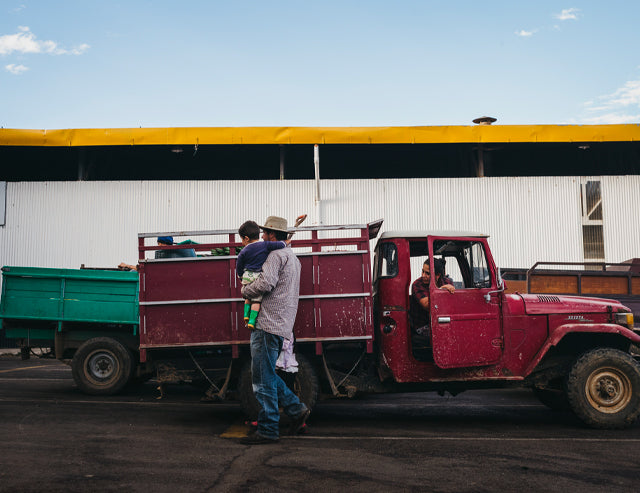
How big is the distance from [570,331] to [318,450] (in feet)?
9.92

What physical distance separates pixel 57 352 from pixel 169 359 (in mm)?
2825

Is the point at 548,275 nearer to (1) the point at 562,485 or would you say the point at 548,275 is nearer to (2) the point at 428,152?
(1) the point at 562,485

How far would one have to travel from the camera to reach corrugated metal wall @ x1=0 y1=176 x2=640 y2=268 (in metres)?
17.0

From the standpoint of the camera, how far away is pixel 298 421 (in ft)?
18.5

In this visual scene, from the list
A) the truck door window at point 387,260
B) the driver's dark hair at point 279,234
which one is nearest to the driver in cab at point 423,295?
the truck door window at point 387,260

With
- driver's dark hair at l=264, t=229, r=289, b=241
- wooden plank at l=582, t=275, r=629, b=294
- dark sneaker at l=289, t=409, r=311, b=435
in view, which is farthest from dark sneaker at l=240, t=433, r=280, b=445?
wooden plank at l=582, t=275, r=629, b=294

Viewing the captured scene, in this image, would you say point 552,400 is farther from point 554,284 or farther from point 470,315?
point 554,284

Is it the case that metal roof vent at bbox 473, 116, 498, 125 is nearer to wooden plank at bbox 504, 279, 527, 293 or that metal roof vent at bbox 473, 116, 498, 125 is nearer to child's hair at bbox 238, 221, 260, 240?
wooden plank at bbox 504, 279, 527, 293

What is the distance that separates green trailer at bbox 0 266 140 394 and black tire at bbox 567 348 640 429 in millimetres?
5940

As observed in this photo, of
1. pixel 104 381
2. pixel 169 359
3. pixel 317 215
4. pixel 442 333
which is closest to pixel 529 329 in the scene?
pixel 442 333

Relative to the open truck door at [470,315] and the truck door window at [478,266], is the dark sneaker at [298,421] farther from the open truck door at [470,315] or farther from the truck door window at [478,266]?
the truck door window at [478,266]

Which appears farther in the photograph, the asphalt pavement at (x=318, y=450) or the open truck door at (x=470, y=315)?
the open truck door at (x=470, y=315)

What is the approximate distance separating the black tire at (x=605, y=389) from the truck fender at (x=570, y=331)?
208mm

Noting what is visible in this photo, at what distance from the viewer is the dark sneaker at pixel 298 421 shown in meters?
5.60
